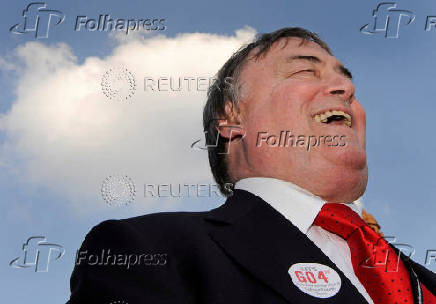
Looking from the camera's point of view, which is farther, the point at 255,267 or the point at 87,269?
the point at 255,267

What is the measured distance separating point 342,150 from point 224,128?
1.08 meters

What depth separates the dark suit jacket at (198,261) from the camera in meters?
2.60

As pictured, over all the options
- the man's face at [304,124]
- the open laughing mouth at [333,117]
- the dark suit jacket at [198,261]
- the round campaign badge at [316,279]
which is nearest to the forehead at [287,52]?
the man's face at [304,124]

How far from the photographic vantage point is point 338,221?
3.44 meters

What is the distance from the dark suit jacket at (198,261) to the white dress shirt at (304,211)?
23 centimetres

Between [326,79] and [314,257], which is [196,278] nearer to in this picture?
[314,257]

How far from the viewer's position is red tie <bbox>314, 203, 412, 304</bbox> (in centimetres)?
310

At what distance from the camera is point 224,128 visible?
450 cm

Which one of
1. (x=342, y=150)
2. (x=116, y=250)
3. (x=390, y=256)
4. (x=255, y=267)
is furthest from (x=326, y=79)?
(x=116, y=250)

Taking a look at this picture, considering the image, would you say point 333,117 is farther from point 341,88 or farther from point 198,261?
point 198,261

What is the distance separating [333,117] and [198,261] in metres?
1.94

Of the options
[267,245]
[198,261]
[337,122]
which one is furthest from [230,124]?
[198,261]

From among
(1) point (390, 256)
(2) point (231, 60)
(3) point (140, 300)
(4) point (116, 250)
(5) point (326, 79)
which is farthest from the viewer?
(2) point (231, 60)

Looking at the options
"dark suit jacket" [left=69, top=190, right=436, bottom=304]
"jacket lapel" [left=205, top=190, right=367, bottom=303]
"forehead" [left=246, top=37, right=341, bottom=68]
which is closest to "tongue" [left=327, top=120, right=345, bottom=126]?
"forehead" [left=246, top=37, right=341, bottom=68]
